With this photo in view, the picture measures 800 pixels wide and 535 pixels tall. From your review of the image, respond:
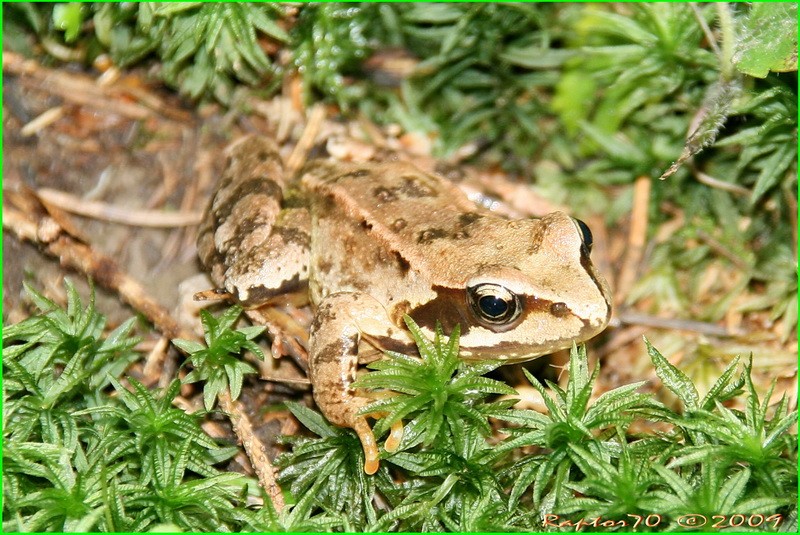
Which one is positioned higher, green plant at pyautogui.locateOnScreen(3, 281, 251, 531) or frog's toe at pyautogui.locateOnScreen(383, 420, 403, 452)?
green plant at pyautogui.locateOnScreen(3, 281, 251, 531)

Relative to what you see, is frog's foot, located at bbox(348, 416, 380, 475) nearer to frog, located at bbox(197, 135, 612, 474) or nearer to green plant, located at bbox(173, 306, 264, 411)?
frog, located at bbox(197, 135, 612, 474)

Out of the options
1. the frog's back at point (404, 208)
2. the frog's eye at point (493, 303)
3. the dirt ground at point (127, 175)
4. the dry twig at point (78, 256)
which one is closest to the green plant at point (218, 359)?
the dry twig at point (78, 256)

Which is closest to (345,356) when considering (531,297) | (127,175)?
(531,297)

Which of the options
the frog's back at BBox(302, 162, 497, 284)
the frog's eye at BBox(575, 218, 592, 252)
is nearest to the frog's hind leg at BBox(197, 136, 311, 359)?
the frog's back at BBox(302, 162, 497, 284)

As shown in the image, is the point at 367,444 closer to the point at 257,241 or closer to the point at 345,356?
the point at 345,356

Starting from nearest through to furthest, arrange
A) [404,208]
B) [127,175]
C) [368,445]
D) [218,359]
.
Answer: [368,445], [218,359], [404,208], [127,175]

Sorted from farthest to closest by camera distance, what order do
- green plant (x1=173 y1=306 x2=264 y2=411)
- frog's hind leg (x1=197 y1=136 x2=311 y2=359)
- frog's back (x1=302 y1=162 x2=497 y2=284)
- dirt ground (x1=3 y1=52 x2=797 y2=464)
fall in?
dirt ground (x1=3 y1=52 x2=797 y2=464)
frog's hind leg (x1=197 y1=136 x2=311 y2=359)
frog's back (x1=302 y1=162 x2=497 y2=284)
green plant (x1=173 y1=306 x2=264 y2=411)

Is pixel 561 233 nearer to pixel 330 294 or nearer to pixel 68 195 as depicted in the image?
pixel 330 294

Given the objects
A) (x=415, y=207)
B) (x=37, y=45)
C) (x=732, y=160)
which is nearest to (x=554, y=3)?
(x=732, y=160)
